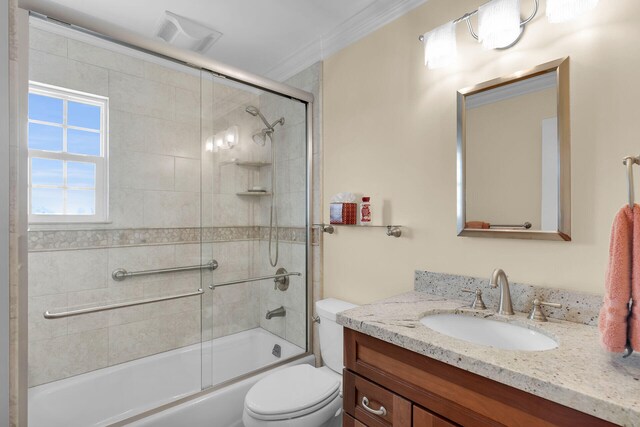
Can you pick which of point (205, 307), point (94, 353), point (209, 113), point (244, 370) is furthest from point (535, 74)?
point (94, 353)

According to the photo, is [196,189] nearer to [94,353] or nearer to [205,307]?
[205,307]

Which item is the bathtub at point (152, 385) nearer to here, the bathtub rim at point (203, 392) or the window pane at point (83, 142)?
the bathtub rim at point (203, 392)

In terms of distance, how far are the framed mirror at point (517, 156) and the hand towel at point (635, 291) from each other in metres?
0.37

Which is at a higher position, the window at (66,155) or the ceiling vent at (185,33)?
the ceiling vent at (185,33)

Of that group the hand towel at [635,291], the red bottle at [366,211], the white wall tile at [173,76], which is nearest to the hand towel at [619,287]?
the hand towel at [635,291]

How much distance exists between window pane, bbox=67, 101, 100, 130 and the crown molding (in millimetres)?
1298

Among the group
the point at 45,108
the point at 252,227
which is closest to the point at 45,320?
the point at 45,108

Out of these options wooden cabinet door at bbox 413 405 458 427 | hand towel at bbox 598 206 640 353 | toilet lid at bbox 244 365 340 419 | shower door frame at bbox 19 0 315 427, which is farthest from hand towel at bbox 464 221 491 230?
shower door frame at bbox 19 0 315 427

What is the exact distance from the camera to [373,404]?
1107 mm

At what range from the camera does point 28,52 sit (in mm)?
1338

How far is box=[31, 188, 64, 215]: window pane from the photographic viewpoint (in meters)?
1.50

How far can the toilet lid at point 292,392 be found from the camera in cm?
145

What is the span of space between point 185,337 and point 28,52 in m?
1.58

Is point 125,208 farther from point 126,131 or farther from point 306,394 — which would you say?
point 306,394
